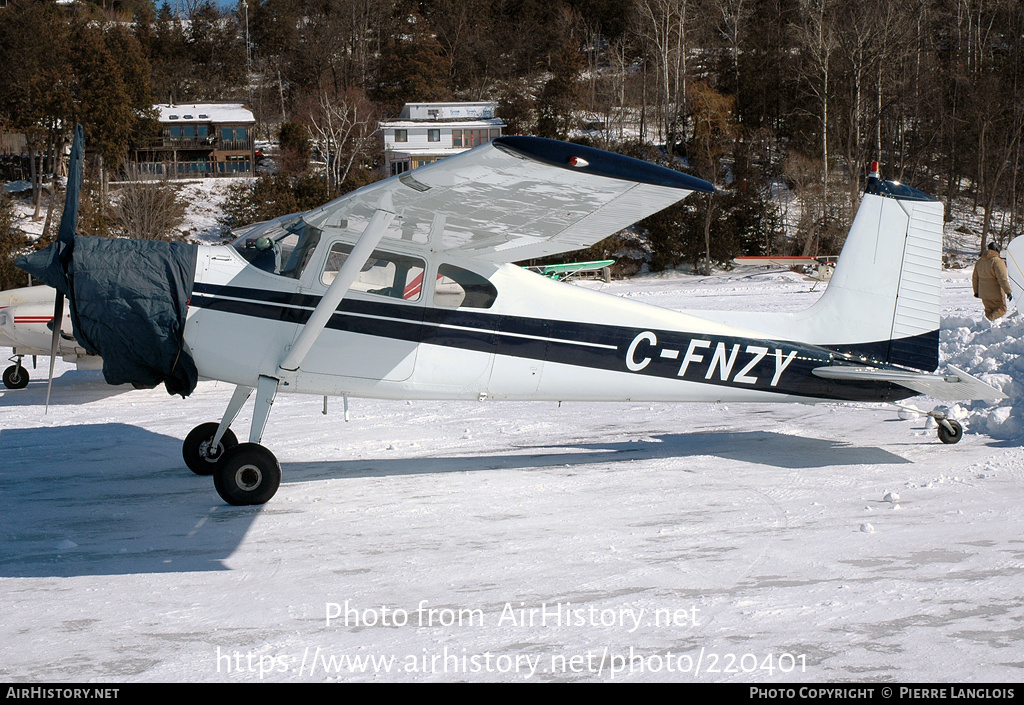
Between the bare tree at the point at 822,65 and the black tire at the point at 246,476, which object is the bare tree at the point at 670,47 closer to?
the bare tree at the point at 822,65

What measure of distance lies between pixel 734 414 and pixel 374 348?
4697 millimetres

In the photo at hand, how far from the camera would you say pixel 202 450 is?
7.11 m

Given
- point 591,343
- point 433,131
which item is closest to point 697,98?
point 433,131

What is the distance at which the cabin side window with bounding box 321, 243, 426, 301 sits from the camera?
6379mm

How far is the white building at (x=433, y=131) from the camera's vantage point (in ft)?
171

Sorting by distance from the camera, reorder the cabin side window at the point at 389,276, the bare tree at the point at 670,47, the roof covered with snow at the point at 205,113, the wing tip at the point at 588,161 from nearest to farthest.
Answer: the wing tip at the point at 588,161, the cabin side window at the point at 389,276, the bare tree at the point at 670,47, the roof covered with snow at the point at 205,113

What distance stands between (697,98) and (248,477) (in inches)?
1952

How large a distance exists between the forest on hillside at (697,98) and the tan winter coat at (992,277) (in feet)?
76.5

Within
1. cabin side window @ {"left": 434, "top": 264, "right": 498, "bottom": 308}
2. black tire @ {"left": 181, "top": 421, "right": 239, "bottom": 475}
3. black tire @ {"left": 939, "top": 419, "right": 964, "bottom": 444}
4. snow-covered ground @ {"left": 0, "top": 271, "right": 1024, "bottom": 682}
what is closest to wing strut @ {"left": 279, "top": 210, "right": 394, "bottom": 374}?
cabin side window @ {"left": 434, "top": 264, "right": 498, "bottom": 308}

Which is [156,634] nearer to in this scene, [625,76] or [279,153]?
[279,153]

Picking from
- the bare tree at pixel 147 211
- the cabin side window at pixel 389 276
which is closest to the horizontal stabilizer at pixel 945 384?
the cabin side window at pixel 389 276

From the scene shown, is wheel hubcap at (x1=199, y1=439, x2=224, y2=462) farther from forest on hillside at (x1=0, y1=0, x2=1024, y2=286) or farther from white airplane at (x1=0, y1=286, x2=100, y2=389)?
forest on hillside at (x1=0, y1=0, x2=1024, y2=286)

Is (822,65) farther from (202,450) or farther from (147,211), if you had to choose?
(202,450)

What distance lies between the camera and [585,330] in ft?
22.4
